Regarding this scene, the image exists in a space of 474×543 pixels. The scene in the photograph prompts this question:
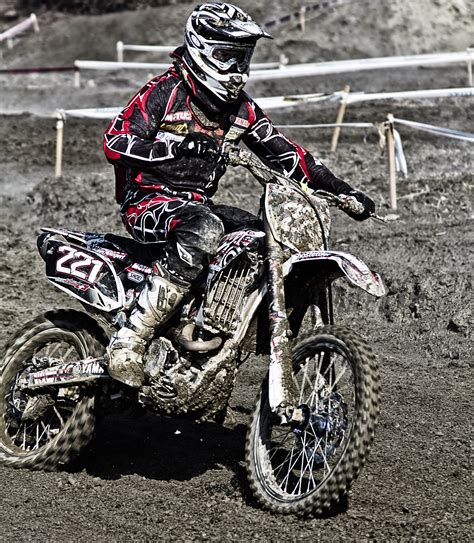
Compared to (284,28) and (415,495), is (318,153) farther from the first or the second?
(284,28)

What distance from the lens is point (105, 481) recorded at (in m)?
5.12

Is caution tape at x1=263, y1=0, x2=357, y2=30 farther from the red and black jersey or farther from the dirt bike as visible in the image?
the dirt bike

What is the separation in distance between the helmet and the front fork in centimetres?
87

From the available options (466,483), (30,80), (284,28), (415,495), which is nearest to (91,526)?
(415,495)

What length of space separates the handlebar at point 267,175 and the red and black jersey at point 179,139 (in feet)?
0.94

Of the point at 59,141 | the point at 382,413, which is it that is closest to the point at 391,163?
the point at 59,141

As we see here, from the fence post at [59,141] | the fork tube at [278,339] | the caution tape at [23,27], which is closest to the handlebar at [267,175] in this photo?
the fork tube at [278,339]

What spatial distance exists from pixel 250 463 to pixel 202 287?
913mm

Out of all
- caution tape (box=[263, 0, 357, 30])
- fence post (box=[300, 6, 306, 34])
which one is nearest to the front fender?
caution tape (box=[263, 0, 357, 30])

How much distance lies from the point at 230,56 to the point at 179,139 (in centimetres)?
52

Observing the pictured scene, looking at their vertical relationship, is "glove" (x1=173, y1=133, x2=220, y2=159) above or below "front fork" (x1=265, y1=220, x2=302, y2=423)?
above

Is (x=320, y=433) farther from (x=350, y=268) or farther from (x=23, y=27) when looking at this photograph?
(x=23, y=27)

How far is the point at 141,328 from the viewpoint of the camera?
4918mm

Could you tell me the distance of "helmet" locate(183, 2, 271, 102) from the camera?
485cm
